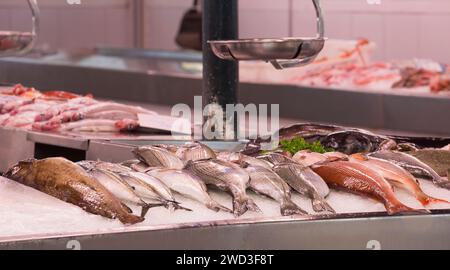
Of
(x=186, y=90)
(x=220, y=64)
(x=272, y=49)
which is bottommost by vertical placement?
(x=186, y=90)

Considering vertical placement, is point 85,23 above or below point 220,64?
below

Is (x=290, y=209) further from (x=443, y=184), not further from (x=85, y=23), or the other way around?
(x=85, y=23)

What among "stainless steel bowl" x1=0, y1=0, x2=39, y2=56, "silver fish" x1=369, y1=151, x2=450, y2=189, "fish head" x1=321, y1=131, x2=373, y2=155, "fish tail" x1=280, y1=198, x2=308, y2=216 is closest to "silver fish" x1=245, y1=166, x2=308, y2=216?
"fish tail" x1=280, y1=198, x2=308, y2=216

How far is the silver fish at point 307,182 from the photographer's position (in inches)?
103

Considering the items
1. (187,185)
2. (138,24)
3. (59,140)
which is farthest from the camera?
(138,24)

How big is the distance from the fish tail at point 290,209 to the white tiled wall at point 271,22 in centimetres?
608

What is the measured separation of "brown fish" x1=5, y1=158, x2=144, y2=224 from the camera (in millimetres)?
2475

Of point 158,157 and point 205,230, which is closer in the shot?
point 205,230

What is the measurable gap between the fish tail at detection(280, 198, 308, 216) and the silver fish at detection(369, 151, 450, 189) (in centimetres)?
53

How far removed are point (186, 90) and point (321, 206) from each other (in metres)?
5.01

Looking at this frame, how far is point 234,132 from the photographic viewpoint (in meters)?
4.00

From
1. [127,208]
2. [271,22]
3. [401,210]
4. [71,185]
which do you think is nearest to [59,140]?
[71,185]

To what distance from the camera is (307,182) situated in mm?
2701
